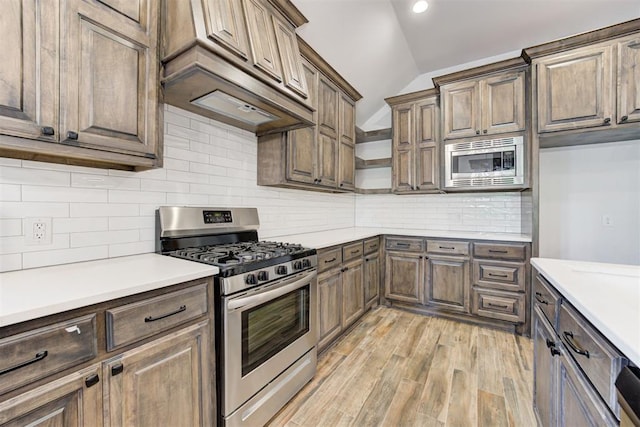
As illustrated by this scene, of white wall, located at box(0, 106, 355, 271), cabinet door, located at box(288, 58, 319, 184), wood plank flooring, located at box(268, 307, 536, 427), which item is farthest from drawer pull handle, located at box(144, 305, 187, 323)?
cabinet door, located at box(288, 58, 319, 184)

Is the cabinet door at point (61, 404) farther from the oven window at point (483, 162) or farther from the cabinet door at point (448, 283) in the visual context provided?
the oven window at point (483, 162)

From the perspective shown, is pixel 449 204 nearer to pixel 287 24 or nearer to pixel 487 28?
pixel 487 28

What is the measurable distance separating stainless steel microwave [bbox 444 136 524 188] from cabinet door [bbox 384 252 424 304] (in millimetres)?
999

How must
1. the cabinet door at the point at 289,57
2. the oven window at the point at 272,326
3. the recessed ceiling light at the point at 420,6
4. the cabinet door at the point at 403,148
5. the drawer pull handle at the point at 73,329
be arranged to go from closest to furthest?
the drawer pull handle at the point at 73,329 < the oven window at the point at 272,326 < the cabinet door at the point at 289,57 < the recessed ceiling light at the point at 420,6 < the cabinet door at the point at 403,148


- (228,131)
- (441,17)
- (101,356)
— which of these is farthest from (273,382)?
(441,17)

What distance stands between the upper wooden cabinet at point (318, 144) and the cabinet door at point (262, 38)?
1.47 feet

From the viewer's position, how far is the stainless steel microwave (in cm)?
287

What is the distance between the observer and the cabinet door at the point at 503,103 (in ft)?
9.39

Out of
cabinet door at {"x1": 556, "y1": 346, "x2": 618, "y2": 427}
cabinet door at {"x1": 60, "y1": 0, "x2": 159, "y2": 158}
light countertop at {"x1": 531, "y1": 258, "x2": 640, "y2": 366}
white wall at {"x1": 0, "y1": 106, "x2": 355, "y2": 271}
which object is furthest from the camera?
white wall at {"x1": 0, "y1": 106, "x2": 355, "y2": 271}

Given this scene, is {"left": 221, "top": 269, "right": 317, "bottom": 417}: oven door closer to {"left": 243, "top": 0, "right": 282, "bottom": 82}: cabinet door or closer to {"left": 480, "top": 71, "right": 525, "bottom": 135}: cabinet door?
{"left": 243, "top": 0, "right": 282, "bottom": 82}: cabinet door

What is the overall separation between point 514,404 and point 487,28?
11.3ft

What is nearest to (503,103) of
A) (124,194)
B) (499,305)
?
(499,305)

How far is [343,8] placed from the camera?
232cm

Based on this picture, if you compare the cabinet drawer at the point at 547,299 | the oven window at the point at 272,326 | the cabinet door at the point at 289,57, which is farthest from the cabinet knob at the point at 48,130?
the cabinet drawer at the point at 547,299
